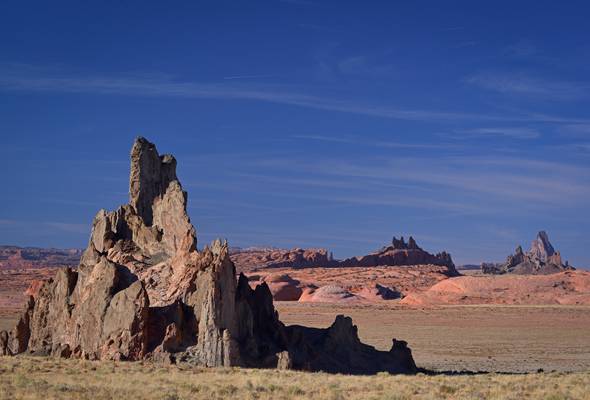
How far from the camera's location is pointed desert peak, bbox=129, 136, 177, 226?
120 feet

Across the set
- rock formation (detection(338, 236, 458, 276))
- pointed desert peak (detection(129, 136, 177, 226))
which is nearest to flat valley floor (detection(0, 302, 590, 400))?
pointed desert peak (detection(129, 136, 177, 226))

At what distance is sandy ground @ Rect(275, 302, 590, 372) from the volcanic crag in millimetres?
10628

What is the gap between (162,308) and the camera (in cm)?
3003

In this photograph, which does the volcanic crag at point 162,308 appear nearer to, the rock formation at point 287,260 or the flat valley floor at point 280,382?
the flat valley floor at point 280,382

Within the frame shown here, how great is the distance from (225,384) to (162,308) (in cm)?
720

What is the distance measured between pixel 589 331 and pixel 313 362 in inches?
1717

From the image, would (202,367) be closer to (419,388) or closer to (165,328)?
(165,328)

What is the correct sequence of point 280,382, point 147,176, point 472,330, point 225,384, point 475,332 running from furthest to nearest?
1. point 472,330
2. point 475,332
3. point 147,176
4. point 280,382
5. point 225,384

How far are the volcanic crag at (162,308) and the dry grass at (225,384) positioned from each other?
4.82ft

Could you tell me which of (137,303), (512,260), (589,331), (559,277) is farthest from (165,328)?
(512,260)

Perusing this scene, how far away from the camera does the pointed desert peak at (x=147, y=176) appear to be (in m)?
36.6

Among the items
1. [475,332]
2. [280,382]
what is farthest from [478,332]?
[280,382]

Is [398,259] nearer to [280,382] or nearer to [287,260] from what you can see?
[287,260]

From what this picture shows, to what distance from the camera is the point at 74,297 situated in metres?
31.8
